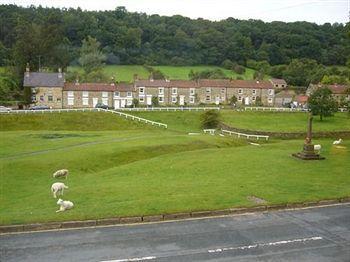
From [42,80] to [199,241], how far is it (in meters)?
77.8

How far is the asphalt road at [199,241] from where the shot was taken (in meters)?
15.0

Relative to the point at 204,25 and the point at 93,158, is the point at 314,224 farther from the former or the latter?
the point at 204,25

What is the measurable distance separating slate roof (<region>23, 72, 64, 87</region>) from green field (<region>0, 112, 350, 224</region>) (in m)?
40.8

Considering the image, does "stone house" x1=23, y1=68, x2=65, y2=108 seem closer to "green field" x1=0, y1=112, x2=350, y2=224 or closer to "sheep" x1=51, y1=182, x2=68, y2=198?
"green field" x1=0, y1=112, x2=350, y2=224

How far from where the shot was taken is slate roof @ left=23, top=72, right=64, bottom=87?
87.3 m

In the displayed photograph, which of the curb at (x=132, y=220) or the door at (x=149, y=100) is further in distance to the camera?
Answer: the door at (x=149, y=100)

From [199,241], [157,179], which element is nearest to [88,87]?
[157,179]

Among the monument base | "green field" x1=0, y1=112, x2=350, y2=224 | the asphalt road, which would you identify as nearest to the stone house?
"green field" x1=0, y1=112, x2=350, y2=224

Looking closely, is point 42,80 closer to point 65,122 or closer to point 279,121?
point 65,122

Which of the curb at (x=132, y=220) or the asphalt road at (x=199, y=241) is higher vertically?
the curb at (x=132, y=220)

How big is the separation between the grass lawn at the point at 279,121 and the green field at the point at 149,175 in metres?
19.6

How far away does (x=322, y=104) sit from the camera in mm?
72375

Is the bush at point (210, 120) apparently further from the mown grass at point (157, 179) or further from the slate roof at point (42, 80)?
the slate roof at point (42, 80)

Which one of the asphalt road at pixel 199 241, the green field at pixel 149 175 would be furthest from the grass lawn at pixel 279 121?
the asphalt road at pixel 199 241
